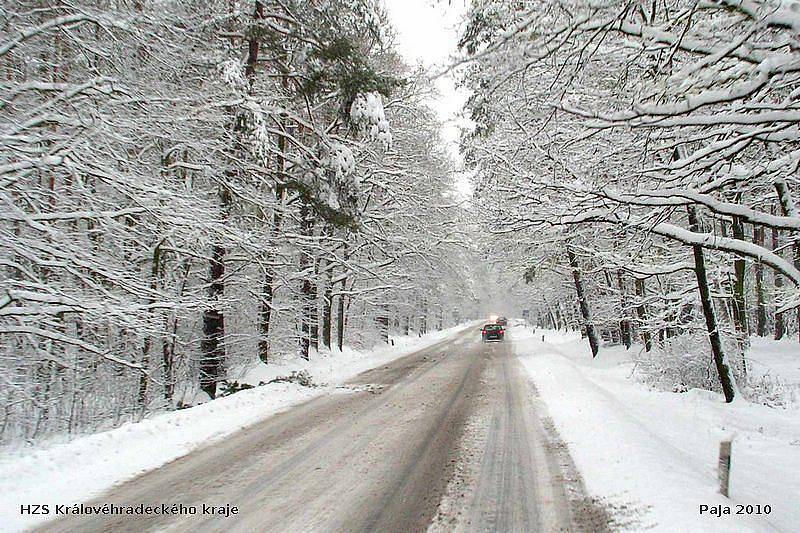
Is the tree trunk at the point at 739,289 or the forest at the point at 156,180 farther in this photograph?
the tree trunk at the point at 739,289

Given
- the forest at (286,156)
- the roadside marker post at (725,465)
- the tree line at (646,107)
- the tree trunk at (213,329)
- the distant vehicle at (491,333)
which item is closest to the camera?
the tree line at (646,107)

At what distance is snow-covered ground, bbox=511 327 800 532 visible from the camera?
15.1 feet

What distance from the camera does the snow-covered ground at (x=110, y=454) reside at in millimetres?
5133

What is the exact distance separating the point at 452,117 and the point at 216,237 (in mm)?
5377

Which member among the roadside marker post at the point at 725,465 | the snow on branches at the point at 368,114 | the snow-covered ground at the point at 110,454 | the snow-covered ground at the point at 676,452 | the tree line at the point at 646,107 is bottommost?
the snow-covered ground at the point at 676,452

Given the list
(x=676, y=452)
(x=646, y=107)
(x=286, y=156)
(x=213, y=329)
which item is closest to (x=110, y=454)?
(x=213, y=329)

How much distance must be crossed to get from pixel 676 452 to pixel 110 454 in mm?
7962

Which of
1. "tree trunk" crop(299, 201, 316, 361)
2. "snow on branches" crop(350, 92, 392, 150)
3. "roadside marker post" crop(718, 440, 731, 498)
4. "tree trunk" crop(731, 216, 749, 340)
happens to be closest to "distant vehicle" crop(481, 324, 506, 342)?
"tree trunk" crop(299, 201, 316, 361)

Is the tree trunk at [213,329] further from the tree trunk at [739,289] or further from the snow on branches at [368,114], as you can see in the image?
the tree trunk at [739,289]

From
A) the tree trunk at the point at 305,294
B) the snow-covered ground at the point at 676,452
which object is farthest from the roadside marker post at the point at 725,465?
the tree trunk at the point at 305,294

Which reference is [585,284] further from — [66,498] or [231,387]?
[66,498]

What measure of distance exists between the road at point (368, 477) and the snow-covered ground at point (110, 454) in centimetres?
34

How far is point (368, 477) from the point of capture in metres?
5.80

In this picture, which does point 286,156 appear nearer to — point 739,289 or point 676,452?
point 676,452
